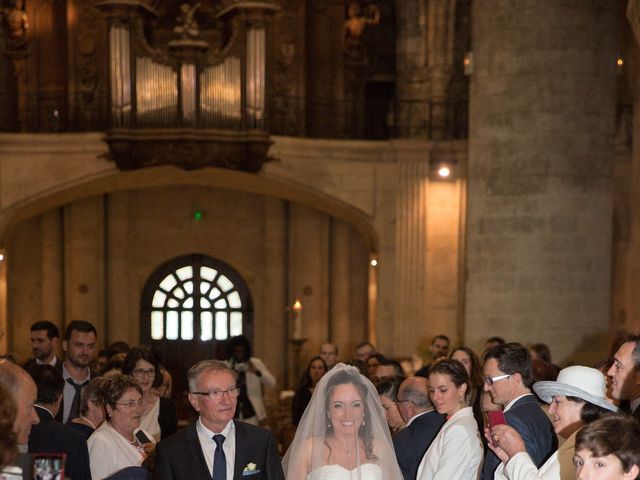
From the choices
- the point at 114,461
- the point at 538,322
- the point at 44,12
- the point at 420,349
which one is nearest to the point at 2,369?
the point at 114,461

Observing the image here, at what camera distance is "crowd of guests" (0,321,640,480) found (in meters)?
5.21

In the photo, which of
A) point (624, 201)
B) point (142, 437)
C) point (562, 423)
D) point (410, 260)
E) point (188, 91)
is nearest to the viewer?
point (562, 423)

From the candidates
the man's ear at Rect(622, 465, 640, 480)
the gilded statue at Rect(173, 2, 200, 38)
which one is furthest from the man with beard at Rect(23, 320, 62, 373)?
the gilded statue at Rect(173, 2, 200, 38)

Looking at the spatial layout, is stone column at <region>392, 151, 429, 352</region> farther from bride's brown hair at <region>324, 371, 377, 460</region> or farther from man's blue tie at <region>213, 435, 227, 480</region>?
man's blue tie at <region>213, 435, 227, 480</region>

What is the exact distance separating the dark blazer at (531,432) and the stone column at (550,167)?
30.9 ft

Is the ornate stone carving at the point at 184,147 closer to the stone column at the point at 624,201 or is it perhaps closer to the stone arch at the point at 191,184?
the stone arch at the point at 191,184

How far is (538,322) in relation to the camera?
15.8m

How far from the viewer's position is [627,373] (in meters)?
6.39

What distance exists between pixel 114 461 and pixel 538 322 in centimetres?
998

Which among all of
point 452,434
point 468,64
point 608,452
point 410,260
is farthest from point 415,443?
point 410,260

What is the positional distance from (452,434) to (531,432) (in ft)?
1.74

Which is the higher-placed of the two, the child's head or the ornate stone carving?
the ornate stone carving

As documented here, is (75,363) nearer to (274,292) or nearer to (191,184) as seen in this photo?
(191,184)

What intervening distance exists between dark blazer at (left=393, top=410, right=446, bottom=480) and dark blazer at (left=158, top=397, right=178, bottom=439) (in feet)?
7.16
